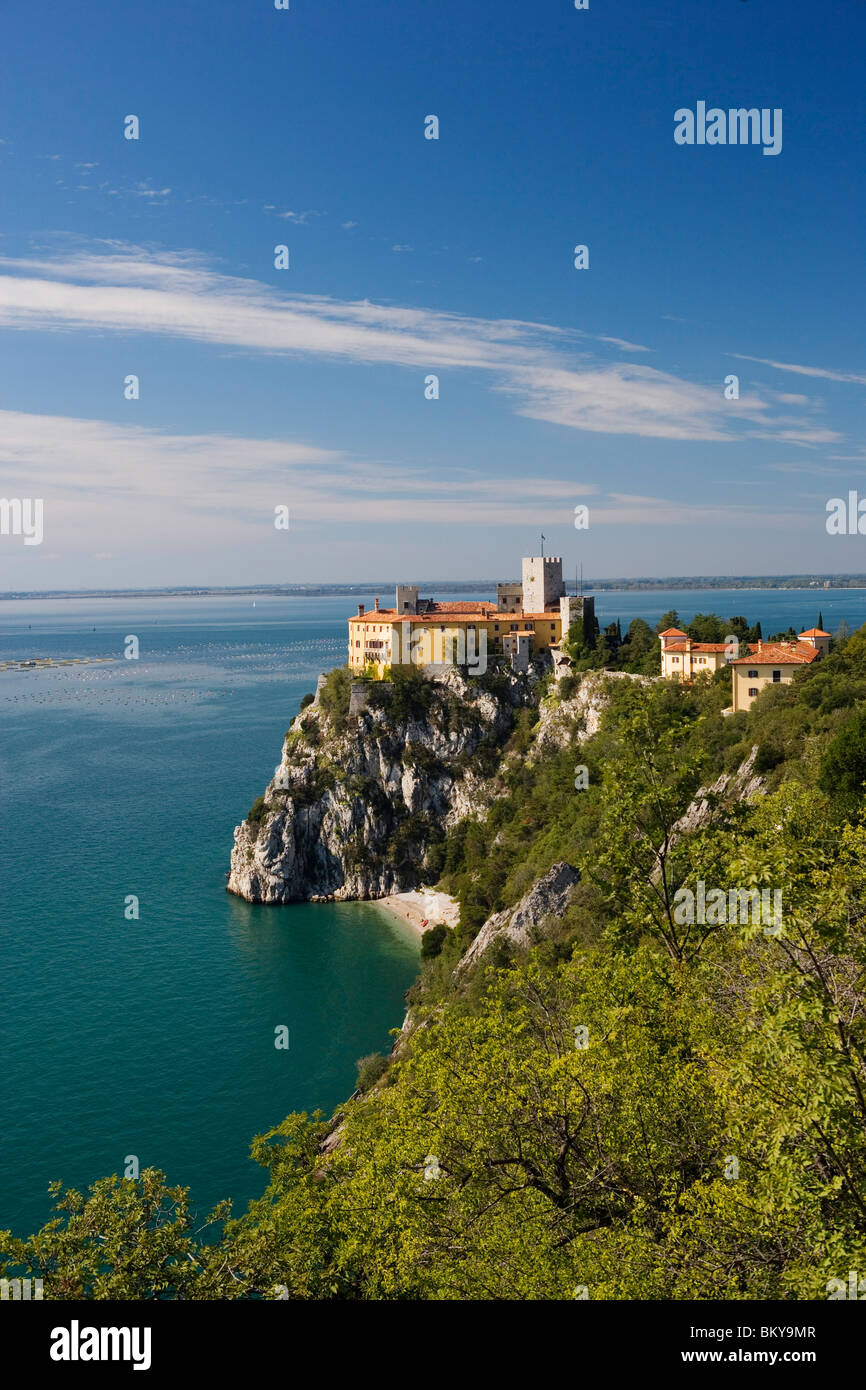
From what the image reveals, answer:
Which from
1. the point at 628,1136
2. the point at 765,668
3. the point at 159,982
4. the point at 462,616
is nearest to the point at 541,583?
the point at 462,616

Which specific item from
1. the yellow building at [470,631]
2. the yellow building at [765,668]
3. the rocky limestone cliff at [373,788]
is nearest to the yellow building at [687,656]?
the yellow building at [765,668]

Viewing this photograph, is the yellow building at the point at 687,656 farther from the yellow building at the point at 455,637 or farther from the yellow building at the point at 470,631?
the yellow building at the point at 455,637

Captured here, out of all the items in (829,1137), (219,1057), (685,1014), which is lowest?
(219,1057)

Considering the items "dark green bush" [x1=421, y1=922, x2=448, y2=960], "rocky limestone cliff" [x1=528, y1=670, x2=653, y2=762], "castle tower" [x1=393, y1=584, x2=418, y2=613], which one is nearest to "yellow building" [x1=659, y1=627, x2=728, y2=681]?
"rocky limestone cliff" [x1=528, y1=670, x2=653, y2=762]

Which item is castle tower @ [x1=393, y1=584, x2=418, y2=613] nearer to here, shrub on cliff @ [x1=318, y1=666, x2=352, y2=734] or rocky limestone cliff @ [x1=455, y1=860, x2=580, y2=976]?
shrub on cliff @ [x1=318, y1=666, x2=352, y2=734]

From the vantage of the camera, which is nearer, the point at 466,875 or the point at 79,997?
the point at 79,997

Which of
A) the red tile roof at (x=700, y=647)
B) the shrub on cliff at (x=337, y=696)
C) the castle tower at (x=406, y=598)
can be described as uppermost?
the castle tower at (x=406, y=598)
